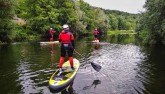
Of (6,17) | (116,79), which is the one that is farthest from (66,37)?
(6,17)

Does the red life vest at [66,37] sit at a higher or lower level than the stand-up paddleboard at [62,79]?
higher

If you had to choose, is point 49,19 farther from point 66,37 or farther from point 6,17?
point 66,37

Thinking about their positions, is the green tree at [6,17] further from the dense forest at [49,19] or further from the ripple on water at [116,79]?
the ripple on water at [116,79]

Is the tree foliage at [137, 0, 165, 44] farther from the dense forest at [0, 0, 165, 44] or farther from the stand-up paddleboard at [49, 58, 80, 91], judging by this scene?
the stand-up paddleboard at [49, 58, 80, 91]

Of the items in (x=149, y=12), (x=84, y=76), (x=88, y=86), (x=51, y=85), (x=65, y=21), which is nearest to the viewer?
(x=51, y=85)

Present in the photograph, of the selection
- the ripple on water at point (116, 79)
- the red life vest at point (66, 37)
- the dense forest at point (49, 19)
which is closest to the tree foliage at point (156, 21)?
the dense forest at point (49, 19)

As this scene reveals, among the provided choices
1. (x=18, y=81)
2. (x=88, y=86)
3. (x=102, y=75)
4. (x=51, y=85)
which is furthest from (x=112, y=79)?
(x=18, y=81)

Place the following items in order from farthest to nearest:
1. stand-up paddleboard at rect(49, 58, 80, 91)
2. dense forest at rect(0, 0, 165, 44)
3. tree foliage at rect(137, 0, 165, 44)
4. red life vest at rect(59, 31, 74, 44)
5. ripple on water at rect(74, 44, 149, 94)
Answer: dense forest at rect(0, 0, 165, 44), tree foliage at rect(137, 0, 165, 44), red life vest at rect(59, 31, 74, 44), ripple on water at rect(74, 44, 149, 94), stand-up paddleboard at rect(49, 58, 80, 91)

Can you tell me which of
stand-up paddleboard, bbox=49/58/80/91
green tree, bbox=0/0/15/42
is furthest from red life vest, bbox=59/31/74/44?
green tree, bbox=0/0/15/42

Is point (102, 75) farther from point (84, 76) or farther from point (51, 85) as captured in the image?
point (51, 85)

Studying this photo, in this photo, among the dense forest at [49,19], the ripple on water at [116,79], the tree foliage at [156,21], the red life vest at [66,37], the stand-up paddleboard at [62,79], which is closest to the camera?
the stand-up paddleboard at [62,79]

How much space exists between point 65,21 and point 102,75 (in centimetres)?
4900

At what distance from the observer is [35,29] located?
5703 centimetres

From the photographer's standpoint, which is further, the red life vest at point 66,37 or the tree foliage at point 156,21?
the tree foliage at point 156,21
